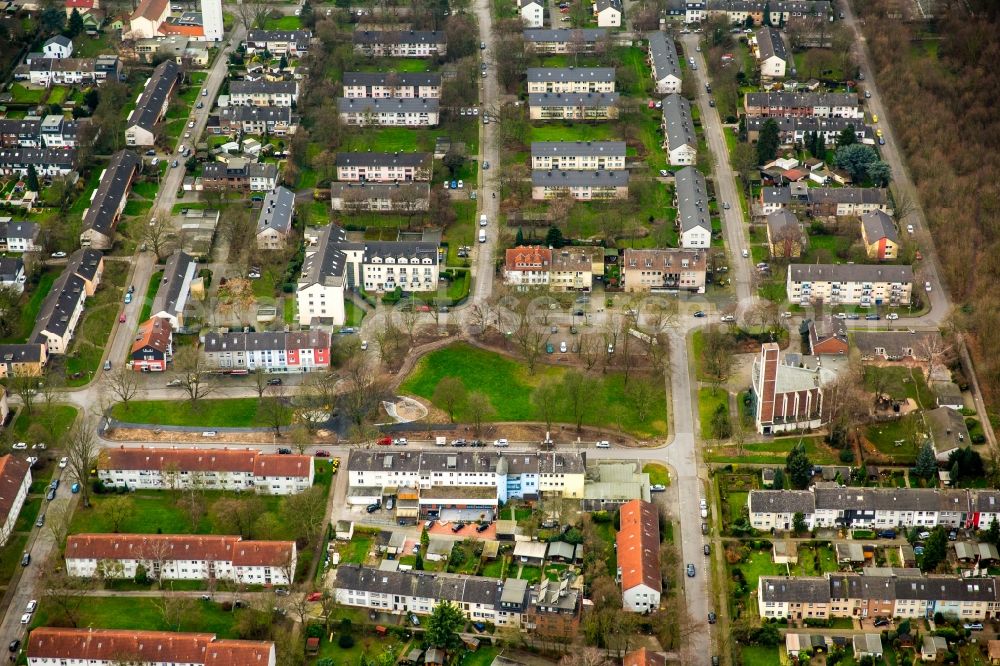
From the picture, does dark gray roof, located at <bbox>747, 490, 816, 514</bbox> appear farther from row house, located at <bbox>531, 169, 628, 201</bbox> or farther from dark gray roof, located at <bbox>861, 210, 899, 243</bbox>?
row house, located at <bbox>531, 169, 628, 201</bbox>

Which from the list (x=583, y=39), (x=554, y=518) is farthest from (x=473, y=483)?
(x=583, y=39)

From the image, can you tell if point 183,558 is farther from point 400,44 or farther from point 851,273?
point 400,44

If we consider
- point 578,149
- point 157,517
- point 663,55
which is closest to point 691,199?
point 578,149

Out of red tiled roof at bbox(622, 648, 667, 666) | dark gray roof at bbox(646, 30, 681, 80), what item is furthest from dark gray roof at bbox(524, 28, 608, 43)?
red tiled roof at bbox(622, 648, 667, 666)

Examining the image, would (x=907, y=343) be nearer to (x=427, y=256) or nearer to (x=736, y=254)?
(x=736, y=254)

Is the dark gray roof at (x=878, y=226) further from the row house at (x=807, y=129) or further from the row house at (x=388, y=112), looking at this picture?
the row house at (x=388, y=112)

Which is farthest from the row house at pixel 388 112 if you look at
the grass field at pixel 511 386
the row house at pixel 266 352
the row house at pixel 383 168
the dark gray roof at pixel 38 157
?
the row house at pixel 266 352

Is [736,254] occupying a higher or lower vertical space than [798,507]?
higher
